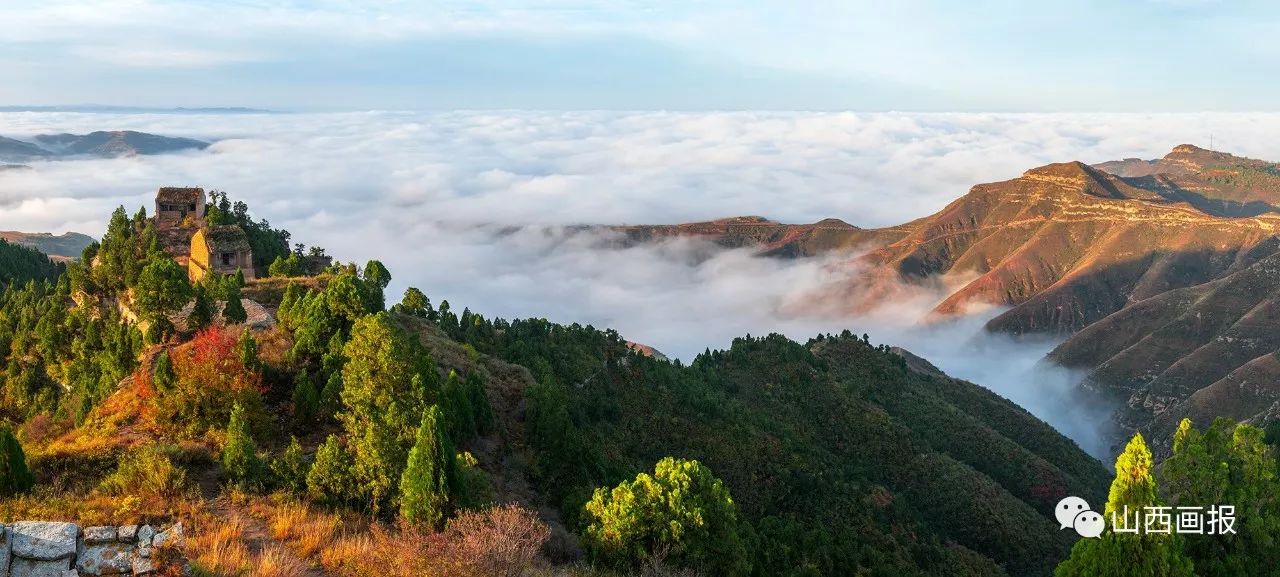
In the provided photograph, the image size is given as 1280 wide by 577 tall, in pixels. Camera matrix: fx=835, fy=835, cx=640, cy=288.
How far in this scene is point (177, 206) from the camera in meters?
57.6

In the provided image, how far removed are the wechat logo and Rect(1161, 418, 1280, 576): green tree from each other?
3.80 meters

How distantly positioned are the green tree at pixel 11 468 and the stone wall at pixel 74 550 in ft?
13.7

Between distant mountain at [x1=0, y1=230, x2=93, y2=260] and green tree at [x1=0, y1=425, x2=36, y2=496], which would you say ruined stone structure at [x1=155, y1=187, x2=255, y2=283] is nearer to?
green tree at [x1=0, y1=425, x2=36, y2=496]

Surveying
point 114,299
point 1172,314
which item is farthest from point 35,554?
point 1172,314

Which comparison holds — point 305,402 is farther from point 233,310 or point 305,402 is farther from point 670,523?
point 670,523

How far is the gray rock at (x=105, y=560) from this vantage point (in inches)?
570

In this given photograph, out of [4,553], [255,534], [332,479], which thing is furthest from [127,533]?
[332,479]

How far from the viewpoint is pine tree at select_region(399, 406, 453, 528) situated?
731 inches

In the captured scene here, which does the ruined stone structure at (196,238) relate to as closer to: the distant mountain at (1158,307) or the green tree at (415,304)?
the green tree at (415,304)

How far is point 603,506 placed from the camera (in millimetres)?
21016

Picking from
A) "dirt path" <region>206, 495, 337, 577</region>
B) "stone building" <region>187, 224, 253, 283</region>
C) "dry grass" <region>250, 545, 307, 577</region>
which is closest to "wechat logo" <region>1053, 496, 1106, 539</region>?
"dirt path" <region>206, 495, 337, 577</region>

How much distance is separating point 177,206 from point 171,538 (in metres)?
49.1

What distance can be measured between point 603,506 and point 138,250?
37418mm

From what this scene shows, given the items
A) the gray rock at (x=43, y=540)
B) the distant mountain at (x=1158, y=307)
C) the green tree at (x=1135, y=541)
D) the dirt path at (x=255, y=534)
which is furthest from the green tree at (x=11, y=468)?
the distant mountain at (x=1158, y=307)
